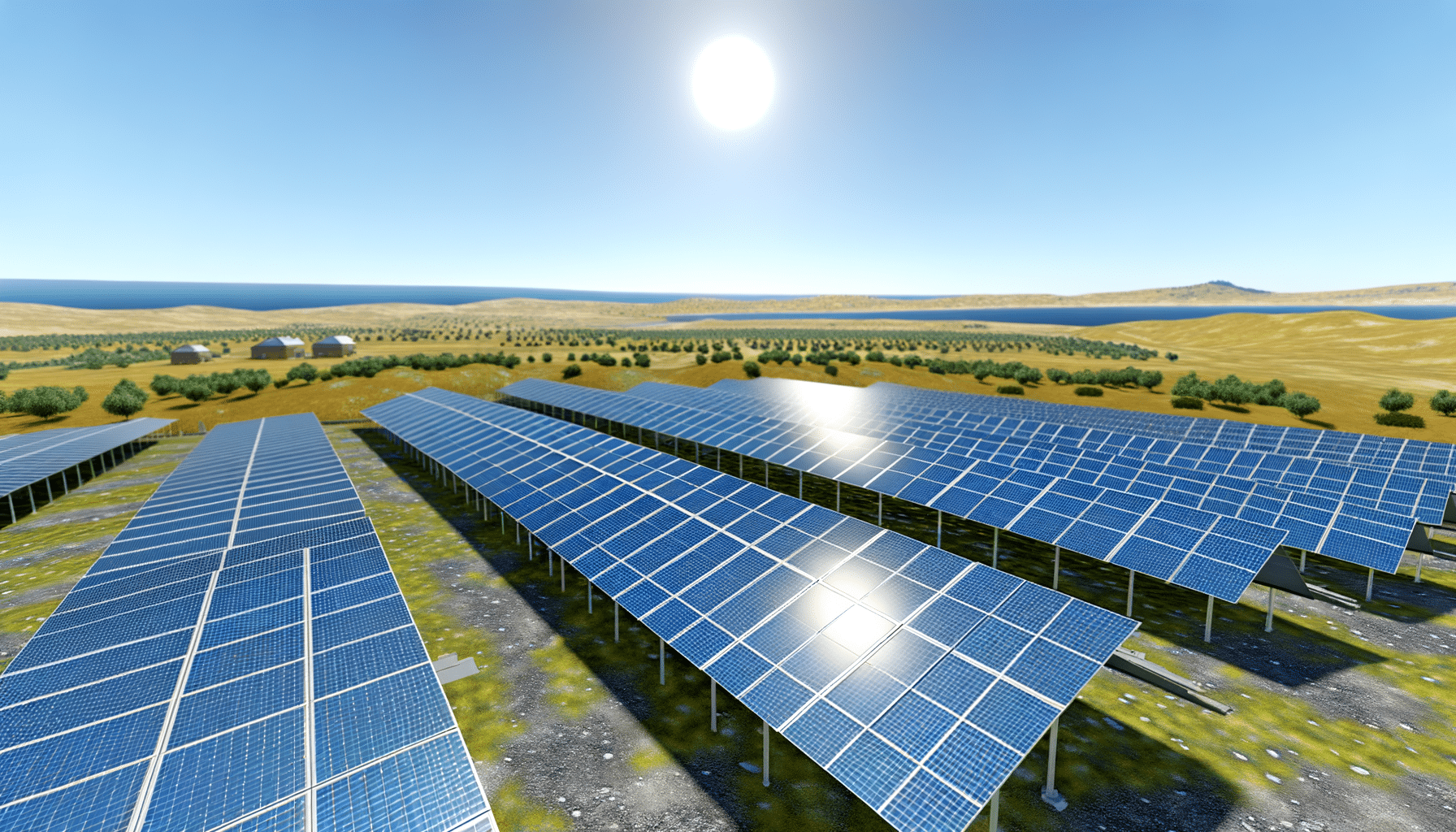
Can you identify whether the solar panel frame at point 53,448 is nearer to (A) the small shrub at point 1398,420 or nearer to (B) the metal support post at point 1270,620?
(B) the metal support post at point 1270,620

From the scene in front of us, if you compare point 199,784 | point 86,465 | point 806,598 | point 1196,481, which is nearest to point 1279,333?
point 1196,481

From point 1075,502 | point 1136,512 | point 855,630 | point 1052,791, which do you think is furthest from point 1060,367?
point 855,630

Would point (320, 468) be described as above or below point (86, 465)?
above

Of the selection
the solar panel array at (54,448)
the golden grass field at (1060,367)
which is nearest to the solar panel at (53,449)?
the solar panel array at (54,448)

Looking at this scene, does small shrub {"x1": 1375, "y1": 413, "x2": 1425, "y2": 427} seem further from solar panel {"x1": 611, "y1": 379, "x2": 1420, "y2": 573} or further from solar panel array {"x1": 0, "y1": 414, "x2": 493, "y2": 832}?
solar panel array {"x1": 0, "y1": 414, "x2": 493, "y2": 832}

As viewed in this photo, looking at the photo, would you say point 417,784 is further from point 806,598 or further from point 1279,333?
point 1279,333

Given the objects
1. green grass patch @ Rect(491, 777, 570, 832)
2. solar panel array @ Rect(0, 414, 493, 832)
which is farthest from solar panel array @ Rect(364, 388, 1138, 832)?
solar panel array @ Rect(0, 414, 493, 832)
